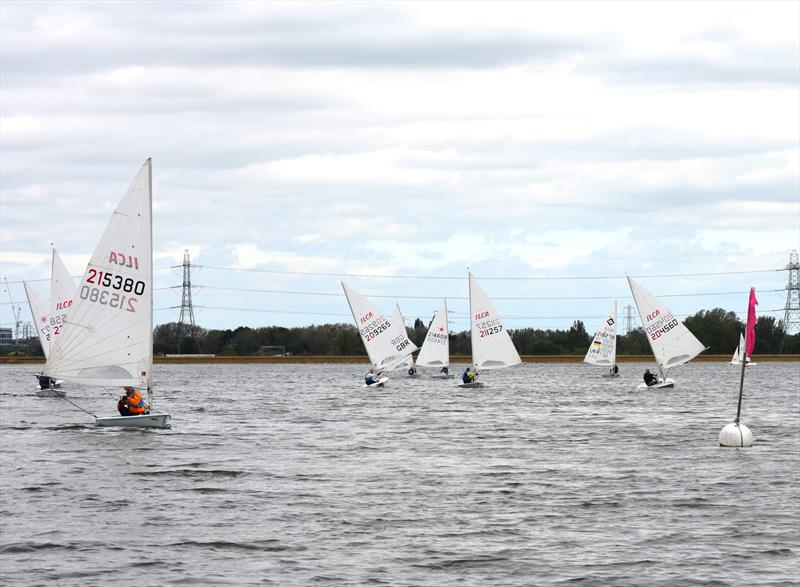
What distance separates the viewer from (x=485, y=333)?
279ft

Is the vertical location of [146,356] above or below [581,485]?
above

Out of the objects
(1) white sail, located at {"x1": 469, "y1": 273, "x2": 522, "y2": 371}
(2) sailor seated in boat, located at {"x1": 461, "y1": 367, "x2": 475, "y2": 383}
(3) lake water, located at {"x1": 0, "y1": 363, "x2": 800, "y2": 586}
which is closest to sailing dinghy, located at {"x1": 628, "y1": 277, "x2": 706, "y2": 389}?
(1) white sail, located at {"x1": 469, "y1": 273, "x2": 522, "y2": 371}

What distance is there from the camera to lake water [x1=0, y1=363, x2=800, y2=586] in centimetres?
2156

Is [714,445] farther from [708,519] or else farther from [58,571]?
[58,571]

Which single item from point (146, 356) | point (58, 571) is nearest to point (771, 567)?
point (58, 571)

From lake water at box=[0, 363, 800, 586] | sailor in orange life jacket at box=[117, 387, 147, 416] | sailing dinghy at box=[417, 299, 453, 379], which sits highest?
sailing dinghy at box=[417, 299, 453, 379]

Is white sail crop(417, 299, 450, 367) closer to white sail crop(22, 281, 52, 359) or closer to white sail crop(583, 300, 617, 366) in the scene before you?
white sail crop(583, 300, 617, 366)

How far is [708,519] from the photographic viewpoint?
26125 millimetres

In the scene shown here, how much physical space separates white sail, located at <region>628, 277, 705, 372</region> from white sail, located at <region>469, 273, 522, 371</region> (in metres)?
9.33

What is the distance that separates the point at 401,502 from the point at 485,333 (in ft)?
186

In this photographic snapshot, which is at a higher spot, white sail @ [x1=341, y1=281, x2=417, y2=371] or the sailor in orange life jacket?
white sail @ [x1=341, y1=281, x2=417, y2=371]

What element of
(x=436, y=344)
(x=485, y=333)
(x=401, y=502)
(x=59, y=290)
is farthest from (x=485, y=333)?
(x=401, y=502)

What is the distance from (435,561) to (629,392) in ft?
204

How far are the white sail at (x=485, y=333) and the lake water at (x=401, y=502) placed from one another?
29.1m
